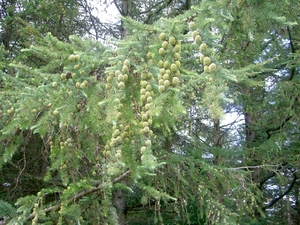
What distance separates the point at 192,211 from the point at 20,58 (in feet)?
14.5

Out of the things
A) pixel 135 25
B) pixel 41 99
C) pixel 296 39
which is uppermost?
pixel 296 39

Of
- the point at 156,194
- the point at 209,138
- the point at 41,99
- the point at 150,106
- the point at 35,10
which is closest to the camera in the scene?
the point at 150,106

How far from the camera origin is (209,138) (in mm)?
10281

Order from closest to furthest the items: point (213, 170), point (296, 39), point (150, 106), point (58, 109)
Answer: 1. point (150, 106)
2. point (58, 109)
3. point (213, 170)
4. point (296, 39)

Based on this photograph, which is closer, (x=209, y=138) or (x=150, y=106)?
(x=150, y=106)

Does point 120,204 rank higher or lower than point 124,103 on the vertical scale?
lower

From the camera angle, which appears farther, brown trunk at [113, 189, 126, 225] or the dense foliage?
brown trunk at [113, 189, 126, 225]

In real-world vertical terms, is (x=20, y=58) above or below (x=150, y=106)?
above

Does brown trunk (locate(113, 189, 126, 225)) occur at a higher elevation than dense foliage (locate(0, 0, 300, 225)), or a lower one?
lower

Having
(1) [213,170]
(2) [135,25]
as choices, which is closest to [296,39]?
(1) [213,170]

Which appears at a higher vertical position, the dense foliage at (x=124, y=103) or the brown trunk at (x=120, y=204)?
the dense foliage at (x=124, y=103)

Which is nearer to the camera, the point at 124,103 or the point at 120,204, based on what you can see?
the point at 124,103

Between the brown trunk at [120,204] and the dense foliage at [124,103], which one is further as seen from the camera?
the brown trunk at [120,204]

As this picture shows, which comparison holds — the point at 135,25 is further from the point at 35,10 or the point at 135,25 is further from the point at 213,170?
the point at 35,10
